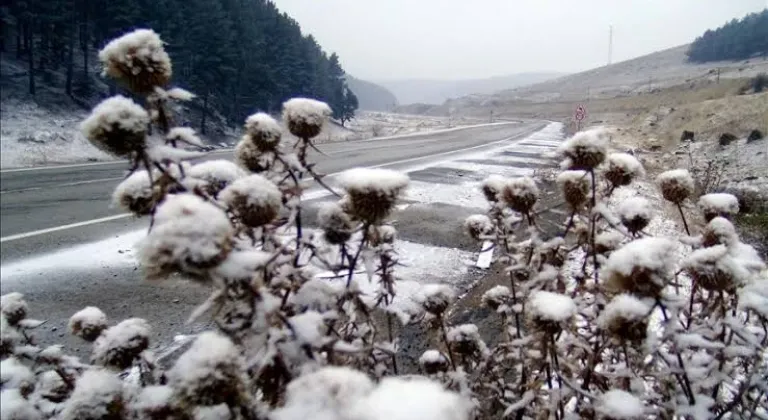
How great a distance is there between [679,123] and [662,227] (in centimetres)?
2168

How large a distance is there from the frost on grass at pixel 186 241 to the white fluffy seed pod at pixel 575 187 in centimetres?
117

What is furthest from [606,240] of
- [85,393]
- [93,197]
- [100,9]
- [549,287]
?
[93,197]

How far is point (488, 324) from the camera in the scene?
3459mm

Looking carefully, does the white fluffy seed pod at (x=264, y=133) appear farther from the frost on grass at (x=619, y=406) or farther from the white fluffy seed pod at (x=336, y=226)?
the frost on grass at (x=619, y=406)

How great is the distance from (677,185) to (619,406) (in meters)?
0.90

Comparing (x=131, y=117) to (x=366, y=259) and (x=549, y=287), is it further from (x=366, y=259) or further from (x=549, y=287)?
(x=549, y=287)

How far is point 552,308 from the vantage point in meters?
1.23

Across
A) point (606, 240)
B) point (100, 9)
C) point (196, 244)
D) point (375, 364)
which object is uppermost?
point (100, 9)

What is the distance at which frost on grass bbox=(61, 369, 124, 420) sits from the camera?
1011 millimetres

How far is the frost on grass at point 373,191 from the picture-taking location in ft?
3.42

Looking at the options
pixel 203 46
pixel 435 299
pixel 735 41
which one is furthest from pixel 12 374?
pixel 735 41

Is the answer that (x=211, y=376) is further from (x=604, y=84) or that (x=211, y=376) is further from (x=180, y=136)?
(x=604, y=84)

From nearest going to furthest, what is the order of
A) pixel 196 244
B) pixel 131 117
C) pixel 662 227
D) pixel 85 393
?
pixel 196 244 → pixel 131 117 → pixel 85 393 → pixel 662 227

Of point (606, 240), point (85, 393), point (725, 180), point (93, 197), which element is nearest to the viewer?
point (85, 393)
